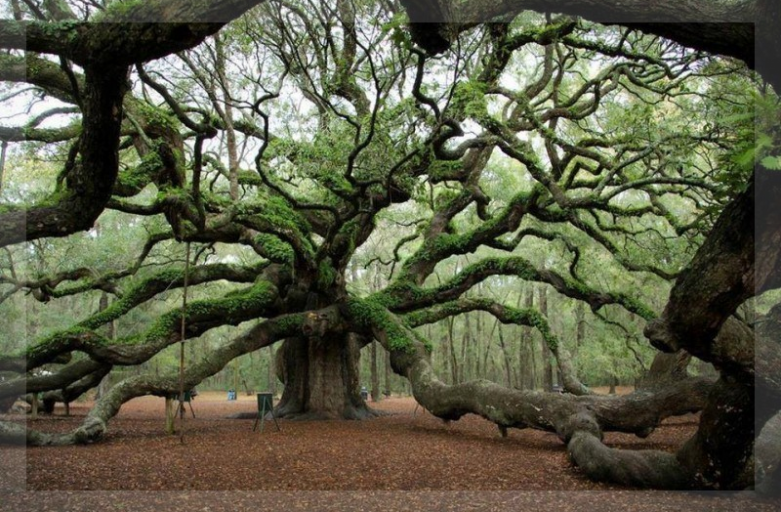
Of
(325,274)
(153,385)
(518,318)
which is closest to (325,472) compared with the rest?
(153,385)

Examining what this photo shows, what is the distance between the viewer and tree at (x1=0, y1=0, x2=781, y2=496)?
4.02 metres

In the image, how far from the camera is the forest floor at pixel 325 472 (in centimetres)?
482

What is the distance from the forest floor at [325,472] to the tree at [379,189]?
20.7 inches

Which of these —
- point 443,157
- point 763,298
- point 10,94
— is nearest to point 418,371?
point 443,157

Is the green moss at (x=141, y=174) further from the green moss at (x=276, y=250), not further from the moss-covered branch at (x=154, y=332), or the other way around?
the green moss at (x=276, y=250)

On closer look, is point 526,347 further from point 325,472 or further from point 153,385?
point 325,472

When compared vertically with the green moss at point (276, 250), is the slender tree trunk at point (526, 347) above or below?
below

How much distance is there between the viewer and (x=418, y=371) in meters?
10.5

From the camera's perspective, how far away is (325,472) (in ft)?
20.4

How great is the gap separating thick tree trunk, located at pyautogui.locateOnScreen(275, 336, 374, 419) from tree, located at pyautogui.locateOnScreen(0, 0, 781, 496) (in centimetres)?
6

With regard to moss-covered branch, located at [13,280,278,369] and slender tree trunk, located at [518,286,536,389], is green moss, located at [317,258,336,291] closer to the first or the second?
moss-covered branch, located at [13,280,278,369]

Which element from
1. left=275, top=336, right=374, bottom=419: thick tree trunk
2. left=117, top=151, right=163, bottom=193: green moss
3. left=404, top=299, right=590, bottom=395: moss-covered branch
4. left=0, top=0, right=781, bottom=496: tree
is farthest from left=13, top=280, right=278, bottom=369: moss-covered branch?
left=404, top=299, right=590, bottom=395: moss-covered branch

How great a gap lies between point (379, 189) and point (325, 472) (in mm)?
6367

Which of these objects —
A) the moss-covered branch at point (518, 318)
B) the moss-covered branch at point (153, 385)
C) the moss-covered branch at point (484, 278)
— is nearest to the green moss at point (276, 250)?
the moss-covered branch at point (153, 385)
